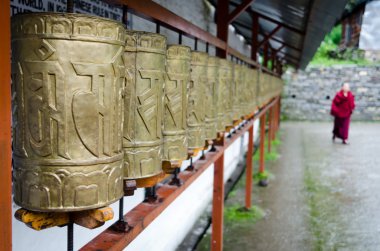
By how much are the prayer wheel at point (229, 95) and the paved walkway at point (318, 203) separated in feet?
7.23

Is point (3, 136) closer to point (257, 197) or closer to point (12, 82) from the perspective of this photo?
point (12, 82)

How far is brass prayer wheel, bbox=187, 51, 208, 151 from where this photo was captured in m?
1.80

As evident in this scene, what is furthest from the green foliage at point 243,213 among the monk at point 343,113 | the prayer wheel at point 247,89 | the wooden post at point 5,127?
the monk at point 343,113

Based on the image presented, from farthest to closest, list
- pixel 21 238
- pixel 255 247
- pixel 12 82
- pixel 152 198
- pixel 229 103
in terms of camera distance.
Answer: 1. pixel 255 247
2. pixel 229 103
3. pixel 21 238
4. pixel 152 198
5. pixel 12 82

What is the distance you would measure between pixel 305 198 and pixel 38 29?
5.62 metres

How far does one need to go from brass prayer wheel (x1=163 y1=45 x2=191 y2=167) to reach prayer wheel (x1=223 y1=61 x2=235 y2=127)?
2.71 feet

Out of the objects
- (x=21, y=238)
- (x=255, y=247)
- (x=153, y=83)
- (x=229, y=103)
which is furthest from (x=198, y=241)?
(x=153, y=83)

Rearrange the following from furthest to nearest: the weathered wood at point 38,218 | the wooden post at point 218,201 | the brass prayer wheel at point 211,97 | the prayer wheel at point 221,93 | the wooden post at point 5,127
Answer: the wooden post at point 218,201 < the prayer wheel at point 221,93 < the brass prayer wheel at point 211,97 < the weathered wood at point 38,218 < the wooden post at point 5,127

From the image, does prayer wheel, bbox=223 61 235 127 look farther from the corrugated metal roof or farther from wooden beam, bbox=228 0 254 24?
the corrugated metal roof

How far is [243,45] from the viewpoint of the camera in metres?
9.47

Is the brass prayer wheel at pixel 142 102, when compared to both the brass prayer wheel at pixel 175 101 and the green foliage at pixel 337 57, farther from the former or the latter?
the green foliage at pixel 337 57

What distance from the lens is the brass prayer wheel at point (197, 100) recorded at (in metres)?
1.80

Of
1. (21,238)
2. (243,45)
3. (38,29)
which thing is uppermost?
(243,45)

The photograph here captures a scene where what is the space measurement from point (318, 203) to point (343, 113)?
5627 mm
